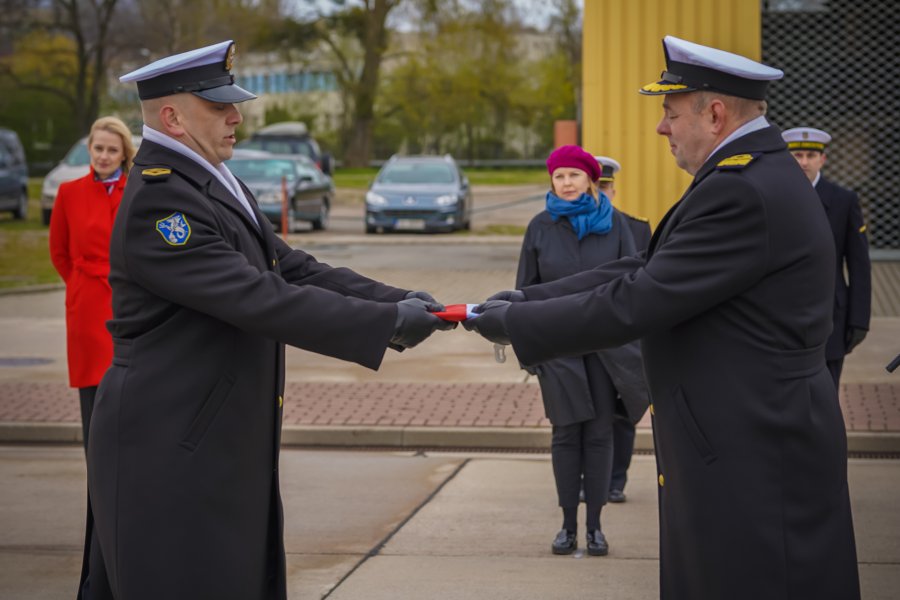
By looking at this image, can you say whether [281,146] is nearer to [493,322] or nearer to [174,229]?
[493,322]

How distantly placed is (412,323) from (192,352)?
62 centimetres

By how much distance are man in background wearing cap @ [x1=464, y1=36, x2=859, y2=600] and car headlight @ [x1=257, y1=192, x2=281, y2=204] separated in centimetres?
2164

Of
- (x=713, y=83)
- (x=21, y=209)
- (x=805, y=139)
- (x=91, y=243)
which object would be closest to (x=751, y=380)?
(x=713, y=83)

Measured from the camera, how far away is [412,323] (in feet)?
12.5

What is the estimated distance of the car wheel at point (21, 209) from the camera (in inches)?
1114

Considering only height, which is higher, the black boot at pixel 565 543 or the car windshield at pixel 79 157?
the car windshield at pixel 79 157

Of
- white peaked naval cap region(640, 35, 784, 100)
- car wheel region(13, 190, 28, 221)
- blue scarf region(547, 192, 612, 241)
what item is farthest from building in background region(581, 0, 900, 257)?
car wheel region(13, 190, 28, 221)

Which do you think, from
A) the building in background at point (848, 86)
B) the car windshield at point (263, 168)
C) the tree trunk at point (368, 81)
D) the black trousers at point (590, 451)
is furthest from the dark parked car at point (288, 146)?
the black trousers at point (590, 451)

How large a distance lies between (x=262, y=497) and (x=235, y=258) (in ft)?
2.26

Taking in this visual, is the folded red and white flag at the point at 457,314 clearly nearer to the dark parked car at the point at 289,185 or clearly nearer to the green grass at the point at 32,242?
the green grass at the point at 32,242

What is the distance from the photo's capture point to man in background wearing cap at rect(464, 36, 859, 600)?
11.3ft

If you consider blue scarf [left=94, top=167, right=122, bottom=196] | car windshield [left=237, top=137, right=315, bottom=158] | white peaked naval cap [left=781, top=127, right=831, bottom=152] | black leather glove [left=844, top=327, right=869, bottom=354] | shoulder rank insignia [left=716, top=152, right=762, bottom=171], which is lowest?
black leather glove [left=844, top=327, right=869, bottom=354]

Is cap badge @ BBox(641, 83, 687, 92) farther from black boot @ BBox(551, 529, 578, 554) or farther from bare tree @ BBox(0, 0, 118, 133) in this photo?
bare tree @ BBox(0, 0, 118, 133)

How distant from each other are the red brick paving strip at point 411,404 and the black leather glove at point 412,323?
17.6 ft
